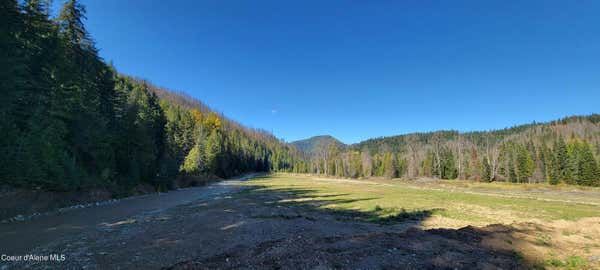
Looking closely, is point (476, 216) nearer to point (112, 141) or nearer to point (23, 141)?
point (23, 141)

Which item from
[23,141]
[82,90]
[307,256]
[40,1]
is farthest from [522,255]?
[40,1]

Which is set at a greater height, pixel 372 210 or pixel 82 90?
pixel 82 90

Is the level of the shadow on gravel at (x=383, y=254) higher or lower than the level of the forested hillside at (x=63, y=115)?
lower

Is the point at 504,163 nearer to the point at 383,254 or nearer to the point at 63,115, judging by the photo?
the point at 383,254

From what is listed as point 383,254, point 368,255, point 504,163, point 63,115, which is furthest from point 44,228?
point 504,163

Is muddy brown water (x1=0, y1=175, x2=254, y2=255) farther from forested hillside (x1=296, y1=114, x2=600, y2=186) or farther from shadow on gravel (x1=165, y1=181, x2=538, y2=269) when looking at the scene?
forested hillside (x1=296, y1=114, x2=600, y2=186)

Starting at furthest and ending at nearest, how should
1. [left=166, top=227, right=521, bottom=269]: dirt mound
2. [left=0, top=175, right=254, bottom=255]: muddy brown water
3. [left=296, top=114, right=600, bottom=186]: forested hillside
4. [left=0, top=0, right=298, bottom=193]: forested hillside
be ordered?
[left=296, top=114, right=600, bottom=186]: forested hillside → [left=0, top=0, right=298, bottom=193]: forested hillside → [left=0, top=175, right=254, bottom=255]: muddy brown water → [left=166, top=227, right=521, bottom=269]: dirt mound

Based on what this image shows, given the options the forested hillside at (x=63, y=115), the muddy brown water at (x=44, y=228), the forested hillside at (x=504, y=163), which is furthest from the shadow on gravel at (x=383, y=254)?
the forested hillside at (x=504, y=163)

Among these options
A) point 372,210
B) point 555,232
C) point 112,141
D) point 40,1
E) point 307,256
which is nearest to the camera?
point 307,256

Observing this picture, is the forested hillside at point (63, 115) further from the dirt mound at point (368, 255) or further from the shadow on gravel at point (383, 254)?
the dirt mound at point (368, 255)

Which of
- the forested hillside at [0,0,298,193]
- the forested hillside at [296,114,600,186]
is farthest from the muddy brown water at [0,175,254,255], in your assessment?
the forested hillside at [296,114,600,186]

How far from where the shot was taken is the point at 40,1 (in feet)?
79.4

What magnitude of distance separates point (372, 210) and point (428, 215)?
416cm

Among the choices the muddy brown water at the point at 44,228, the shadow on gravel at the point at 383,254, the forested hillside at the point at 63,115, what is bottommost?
the muddy brown water at the point at 44,228
